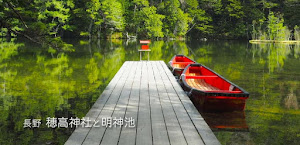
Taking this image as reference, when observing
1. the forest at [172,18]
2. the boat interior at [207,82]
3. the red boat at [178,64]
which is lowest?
the boat interior at [207,82]

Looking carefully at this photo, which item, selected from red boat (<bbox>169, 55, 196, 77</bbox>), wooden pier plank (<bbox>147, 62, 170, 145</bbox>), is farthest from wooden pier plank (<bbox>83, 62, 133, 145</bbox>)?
red boat (<bbox>169, 55, 196, 77</bbox>)

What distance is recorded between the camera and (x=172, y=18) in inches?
1699

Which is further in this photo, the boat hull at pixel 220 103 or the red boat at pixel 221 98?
the boat hull at pixel 220 103

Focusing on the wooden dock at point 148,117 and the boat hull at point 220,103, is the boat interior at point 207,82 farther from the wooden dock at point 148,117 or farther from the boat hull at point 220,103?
the wooden dock at point 148,117

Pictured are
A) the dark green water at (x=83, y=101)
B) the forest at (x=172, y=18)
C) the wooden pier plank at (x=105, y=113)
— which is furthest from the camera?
the forest at (x=172, y=18)

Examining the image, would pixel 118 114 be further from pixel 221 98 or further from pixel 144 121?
pixel 221 98

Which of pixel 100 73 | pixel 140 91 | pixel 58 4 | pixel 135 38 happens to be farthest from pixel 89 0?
pixel 140 91

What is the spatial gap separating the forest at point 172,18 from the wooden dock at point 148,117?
1346 inches

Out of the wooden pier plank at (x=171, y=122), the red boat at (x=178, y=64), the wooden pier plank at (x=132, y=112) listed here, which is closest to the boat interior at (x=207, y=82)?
the red boat at (x=178, y=64)

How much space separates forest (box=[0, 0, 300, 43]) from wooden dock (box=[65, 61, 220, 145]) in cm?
3419

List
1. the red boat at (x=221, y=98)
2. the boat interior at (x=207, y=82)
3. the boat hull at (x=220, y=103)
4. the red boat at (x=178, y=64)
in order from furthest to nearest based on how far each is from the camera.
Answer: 1. the red boat at (x=178, y=64)
2. the boat interior at (x=207, y=82)
3. the boat hull at (x=220, y=103)
4. the red boat at (x=221, y=98)

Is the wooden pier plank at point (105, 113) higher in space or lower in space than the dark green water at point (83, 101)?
higher

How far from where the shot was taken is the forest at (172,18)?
130 ft

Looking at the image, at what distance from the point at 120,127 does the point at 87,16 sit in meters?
38.1
